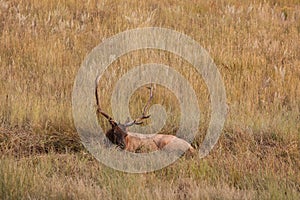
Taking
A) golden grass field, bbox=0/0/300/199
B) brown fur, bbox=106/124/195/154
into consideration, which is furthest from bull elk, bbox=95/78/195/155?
golden grass field, bbox=0/0/300/199

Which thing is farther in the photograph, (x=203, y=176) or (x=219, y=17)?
(x=219, y=17)

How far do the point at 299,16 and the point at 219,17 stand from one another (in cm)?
141

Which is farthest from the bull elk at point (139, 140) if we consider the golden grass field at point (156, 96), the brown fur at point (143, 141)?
the golden grass field at point (156, 96)

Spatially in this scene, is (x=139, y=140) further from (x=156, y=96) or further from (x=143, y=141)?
(x=156, y=96)

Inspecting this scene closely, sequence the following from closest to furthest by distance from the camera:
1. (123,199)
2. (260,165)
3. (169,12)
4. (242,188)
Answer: (123,199)
(242,188)
(260,165)
(169,12)

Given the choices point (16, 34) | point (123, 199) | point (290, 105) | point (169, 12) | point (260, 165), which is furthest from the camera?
point (169, 12)

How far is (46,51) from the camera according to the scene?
679 cm

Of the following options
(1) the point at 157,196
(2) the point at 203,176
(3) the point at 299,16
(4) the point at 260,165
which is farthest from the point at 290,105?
(3) the point at 299,16

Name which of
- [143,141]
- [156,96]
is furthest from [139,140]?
[156,96]

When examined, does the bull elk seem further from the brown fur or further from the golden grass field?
the golden grass field

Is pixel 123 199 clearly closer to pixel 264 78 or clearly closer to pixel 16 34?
pixel 264 78

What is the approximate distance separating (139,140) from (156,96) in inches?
47.8

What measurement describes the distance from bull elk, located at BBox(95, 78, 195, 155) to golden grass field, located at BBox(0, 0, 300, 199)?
0.23m

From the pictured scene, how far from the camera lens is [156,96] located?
5770mm
